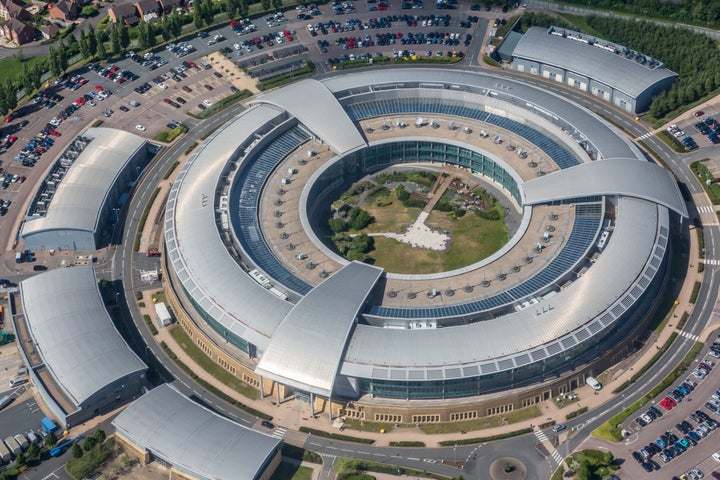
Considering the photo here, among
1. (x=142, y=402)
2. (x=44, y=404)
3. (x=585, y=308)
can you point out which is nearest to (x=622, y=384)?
(x=585, y=308)

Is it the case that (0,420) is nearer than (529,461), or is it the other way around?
(529,461)

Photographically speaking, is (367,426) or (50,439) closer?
(50,439)

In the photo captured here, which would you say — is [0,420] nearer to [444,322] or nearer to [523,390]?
[444,322]

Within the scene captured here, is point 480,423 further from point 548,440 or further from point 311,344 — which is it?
point 311,344

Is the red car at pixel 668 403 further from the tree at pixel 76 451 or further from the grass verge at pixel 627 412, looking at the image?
the tree at pixel 76 451

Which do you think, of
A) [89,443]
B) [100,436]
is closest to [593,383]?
[100,436]

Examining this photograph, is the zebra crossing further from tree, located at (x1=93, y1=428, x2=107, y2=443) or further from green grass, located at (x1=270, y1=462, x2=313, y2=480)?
tree, located at (x1=93, y1=428, x2=107, y2=443)

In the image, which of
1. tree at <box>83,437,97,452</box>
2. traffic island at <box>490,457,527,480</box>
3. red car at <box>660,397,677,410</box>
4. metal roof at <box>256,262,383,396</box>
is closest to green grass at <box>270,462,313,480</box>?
metal roof at <box>256,262,383,396</box>

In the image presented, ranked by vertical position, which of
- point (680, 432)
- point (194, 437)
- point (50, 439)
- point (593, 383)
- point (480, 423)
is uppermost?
point (50, 439)
